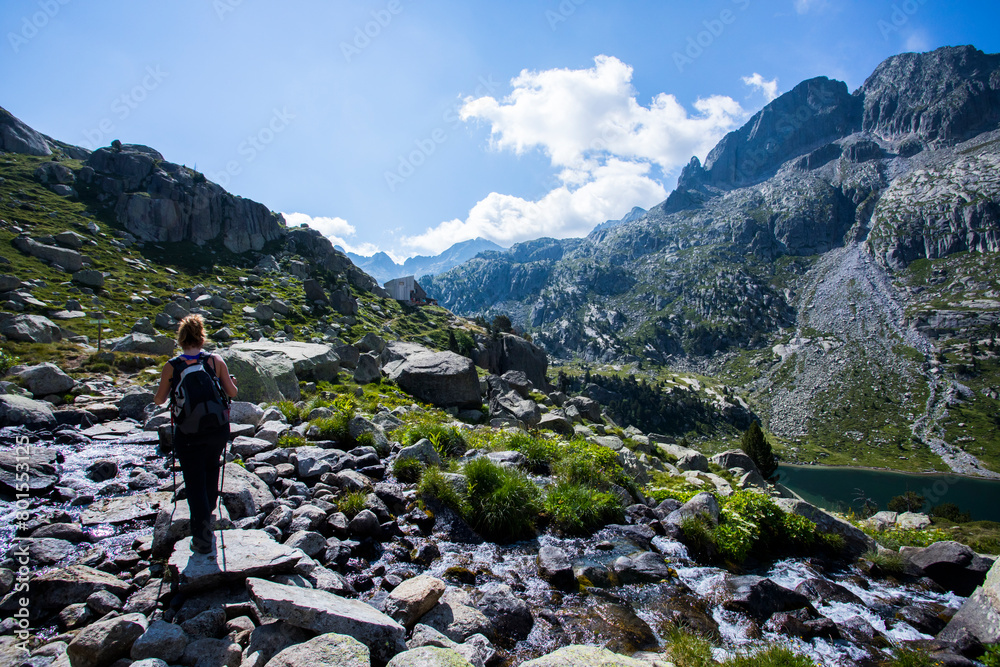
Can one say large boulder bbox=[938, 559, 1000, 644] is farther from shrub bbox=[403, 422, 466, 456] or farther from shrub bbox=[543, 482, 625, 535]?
shrub bbox=[403, 422, 466, 456]

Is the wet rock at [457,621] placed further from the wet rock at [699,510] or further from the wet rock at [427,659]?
the wet rock at [699,510]

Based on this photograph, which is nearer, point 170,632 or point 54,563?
point 170,632

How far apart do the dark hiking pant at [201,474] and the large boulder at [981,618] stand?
41.0 ft

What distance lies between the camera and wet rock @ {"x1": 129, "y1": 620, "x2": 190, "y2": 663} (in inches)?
171

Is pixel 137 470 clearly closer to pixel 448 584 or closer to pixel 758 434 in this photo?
pixel 448 584

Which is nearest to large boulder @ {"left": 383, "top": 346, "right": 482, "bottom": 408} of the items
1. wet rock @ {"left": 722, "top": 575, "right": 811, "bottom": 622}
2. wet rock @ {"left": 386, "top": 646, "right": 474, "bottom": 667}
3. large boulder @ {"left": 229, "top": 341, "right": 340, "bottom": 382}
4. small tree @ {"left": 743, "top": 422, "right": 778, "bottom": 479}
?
large boulder @ {"left": 229, "top": 341, "right": 340, "bottom": 382}

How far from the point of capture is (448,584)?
7.47 meters

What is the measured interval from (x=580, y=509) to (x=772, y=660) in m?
5.11

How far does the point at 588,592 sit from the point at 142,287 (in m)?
54.2

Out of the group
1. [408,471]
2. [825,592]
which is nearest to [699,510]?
[825,592]

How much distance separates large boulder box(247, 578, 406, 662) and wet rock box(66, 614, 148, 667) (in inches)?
45.1

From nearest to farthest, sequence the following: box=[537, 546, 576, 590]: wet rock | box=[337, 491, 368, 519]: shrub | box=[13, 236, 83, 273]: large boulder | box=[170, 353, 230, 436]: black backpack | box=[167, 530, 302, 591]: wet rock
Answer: box=[167, 530, 302, 591]: wet rock → box=[170, 353, 230, 436]: black backpack → box=[537, 546, 576, 590]: wet rock → box=[337, 491, 368, 519]: shrub → box=[13, 236, 83, 273]: large boulder

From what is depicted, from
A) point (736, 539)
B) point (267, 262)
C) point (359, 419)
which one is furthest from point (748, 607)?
point (267, 262)

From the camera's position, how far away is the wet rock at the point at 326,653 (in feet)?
13.4
